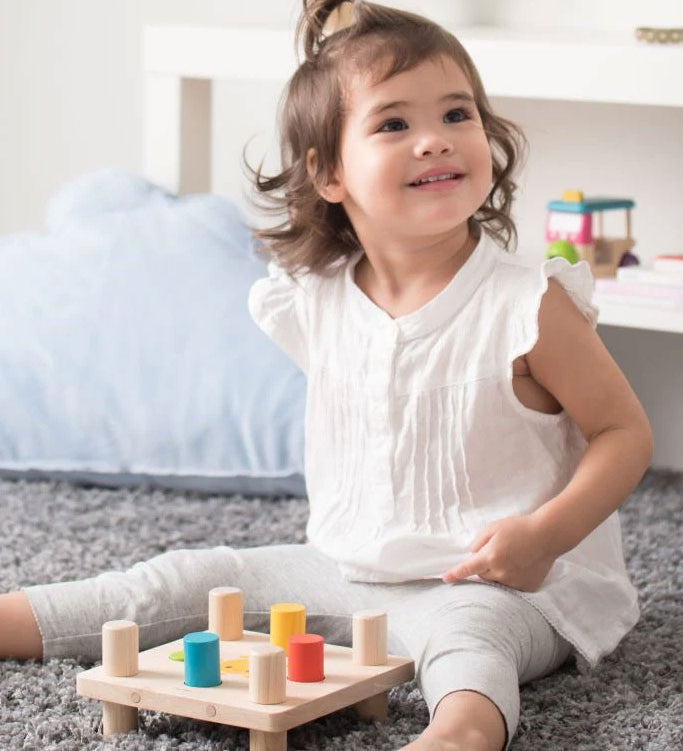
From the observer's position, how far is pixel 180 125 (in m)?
2.08

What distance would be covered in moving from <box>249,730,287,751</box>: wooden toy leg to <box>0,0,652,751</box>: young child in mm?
143

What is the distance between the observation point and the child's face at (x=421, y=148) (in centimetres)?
115

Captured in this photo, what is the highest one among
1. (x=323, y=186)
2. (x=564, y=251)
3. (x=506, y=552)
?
(x=323, y=186)

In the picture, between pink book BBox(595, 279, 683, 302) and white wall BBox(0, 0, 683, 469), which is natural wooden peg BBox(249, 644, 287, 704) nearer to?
pink book BBox(595, 279, 683, 302)

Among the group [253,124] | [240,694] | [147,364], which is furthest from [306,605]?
[253,124]

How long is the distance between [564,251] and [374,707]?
2.60 feet

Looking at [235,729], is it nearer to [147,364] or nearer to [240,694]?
[240,694]

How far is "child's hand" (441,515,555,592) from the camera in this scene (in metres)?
1.09

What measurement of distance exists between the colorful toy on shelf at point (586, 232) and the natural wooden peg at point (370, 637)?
781mm

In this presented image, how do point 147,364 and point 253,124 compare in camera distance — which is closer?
point 147,364

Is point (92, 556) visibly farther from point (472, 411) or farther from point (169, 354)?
point (472, 411)

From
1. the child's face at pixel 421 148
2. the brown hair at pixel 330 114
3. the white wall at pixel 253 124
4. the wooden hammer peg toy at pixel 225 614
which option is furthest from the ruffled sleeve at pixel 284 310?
the white wall at pixel 253 124

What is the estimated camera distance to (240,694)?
988 mm

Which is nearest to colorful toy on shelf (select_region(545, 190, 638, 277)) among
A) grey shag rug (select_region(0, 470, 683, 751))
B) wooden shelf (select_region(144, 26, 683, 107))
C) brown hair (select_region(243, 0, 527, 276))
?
wooden shelf (select_region(144, 26, 683, 107))
